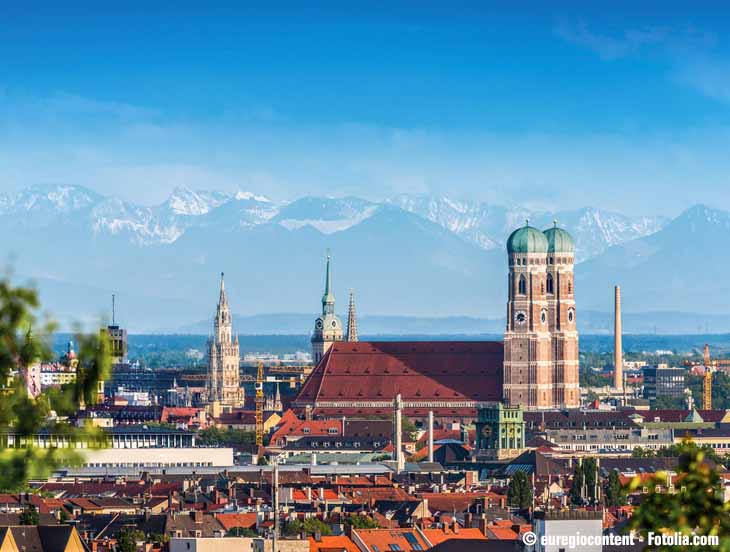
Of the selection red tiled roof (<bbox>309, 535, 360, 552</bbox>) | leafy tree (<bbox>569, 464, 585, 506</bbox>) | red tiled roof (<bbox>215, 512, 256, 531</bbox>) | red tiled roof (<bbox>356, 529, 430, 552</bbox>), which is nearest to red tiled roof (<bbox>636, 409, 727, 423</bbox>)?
leafy tree (<bbox>569, 464, 585, 506</bbox>)

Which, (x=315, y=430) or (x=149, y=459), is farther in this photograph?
(x=315, y=430)

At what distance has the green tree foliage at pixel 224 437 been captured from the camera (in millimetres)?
163500

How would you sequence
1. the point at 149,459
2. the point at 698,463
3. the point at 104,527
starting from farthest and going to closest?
the point at 149,459
the point at 104,527
the point at 698,463

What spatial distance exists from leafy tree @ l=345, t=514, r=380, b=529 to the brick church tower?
9831 cm

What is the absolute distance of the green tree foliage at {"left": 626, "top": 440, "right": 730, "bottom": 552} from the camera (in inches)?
738

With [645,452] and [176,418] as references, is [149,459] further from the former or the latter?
[176,418]

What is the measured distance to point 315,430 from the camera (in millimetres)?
169750

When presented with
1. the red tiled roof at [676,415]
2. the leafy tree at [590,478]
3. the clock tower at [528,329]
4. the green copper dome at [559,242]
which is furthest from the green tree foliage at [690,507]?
the green copper dome at [559,242]

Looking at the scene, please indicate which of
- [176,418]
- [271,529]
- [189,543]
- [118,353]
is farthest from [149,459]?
Answer: [118,353]

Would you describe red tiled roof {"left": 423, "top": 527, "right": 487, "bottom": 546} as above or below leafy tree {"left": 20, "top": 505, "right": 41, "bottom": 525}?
below

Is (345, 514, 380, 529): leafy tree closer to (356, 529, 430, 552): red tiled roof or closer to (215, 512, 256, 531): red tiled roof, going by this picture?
(215, 512, 256, 531): red tiled roof

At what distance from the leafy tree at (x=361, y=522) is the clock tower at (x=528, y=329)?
98517mm

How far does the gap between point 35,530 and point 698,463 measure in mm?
43224

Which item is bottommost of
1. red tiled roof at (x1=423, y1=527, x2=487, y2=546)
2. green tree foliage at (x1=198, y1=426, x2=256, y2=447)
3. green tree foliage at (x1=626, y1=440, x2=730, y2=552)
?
red tiled roof at (x1=423, y1=527, x2=487, y2=546)
